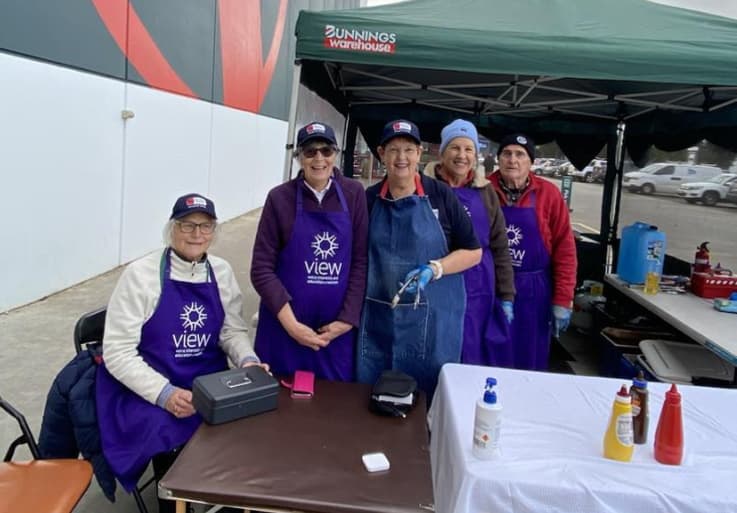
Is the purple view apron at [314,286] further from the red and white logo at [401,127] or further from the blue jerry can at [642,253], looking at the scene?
the blue jerry can at [642,253]

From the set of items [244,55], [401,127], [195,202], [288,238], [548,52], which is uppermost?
[244,55]

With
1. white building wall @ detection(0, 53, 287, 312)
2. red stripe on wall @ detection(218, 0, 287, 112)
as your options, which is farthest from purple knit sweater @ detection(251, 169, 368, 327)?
red stripe on wall @ detection(218, 0, 287, 112)

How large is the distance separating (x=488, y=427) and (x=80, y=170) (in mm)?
4855

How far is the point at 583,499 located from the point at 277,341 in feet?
3.89

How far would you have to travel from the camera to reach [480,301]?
2445 millimetres

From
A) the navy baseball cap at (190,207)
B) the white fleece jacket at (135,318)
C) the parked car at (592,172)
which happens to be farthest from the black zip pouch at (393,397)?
the parked car at (592,172)

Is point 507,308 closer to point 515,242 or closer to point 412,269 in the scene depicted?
point 515,242

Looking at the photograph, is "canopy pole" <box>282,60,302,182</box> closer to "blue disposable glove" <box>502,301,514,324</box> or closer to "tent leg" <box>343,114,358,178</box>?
"blue disposable glove" <box>502,301,514,324</box>

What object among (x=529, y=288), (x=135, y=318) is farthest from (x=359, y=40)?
(x=135, y=318)

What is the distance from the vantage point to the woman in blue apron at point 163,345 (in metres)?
1.71

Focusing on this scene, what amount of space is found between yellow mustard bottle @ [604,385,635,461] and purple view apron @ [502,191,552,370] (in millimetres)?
1422

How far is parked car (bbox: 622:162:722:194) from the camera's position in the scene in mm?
4984

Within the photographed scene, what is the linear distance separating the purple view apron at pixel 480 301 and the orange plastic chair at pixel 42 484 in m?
1.51

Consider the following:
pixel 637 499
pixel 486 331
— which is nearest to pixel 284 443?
pixel 637 499
